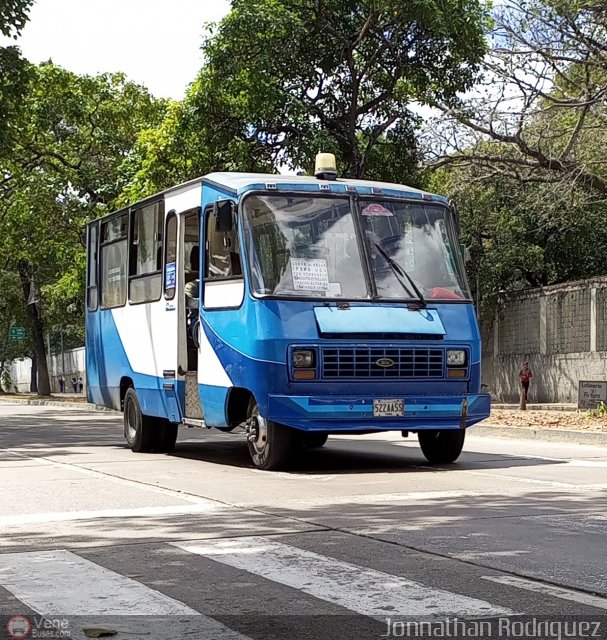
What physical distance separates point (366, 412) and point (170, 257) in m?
3.68

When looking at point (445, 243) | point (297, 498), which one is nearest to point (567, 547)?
point (297, 498)

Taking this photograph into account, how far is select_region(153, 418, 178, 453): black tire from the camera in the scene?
15398 millimetres

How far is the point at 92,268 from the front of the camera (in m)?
17.7

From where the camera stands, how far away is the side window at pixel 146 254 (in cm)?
1478

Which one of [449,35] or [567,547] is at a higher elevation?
[449,35]

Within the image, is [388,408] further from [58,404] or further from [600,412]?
[58,404]

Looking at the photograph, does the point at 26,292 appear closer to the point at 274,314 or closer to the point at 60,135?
the point at 60,135

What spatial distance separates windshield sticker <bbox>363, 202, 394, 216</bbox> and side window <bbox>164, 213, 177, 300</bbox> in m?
2.67

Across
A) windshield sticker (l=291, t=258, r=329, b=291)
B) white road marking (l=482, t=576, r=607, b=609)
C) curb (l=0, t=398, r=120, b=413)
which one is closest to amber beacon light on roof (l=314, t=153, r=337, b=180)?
Result: windshield sticker (l=291, t=258, r=329, b=291)

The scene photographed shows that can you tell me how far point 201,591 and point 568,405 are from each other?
22.6 m

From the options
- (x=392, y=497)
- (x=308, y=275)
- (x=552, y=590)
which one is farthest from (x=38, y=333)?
(x=552, y=590)

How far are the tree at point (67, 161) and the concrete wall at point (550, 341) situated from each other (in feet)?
37.8

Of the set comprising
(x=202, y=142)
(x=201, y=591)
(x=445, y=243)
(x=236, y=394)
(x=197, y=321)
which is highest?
(x=202, y=142)

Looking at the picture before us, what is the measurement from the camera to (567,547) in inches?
287
